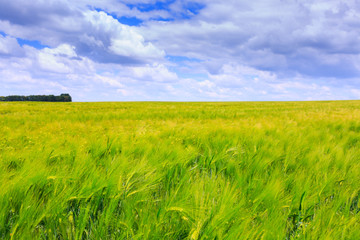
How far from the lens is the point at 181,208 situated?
3.43ft

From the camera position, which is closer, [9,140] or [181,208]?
[181,208]

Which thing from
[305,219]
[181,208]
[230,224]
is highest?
[181,208]

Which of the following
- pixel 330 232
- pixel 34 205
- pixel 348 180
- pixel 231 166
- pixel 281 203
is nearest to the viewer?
pixel 330 232

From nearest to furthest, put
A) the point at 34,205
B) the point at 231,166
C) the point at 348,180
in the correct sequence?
1. the point at 34,205
2. the point at 348,180
3. the point at 231,166

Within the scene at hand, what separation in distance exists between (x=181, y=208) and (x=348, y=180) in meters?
1.62

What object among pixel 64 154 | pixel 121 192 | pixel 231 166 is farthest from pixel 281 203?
pixel 64 154

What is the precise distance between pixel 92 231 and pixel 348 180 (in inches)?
80.0

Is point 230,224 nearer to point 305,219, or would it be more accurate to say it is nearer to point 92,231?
point 305,219

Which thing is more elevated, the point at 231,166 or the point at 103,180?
the point at 103,180

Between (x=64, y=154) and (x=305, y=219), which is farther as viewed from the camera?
(x=64, y=154)

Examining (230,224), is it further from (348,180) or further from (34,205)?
(348,180)

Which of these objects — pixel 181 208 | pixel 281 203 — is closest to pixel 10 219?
pixel 181 208

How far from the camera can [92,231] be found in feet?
3.49

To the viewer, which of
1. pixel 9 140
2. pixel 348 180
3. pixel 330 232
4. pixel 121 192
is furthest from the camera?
pixel 9 140
